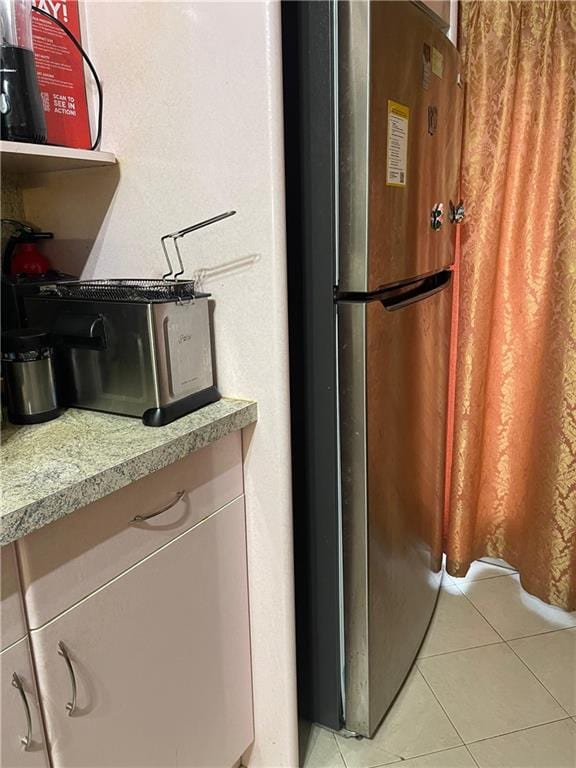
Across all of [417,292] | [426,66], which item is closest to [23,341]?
[417,292]

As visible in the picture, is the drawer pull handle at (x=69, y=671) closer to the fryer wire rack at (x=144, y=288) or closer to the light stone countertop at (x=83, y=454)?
the light stone countertop at (x=83, y=454)

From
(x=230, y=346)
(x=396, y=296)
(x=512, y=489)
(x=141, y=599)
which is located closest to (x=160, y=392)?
(x=230, y=346)

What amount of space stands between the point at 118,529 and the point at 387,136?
839 millimetres

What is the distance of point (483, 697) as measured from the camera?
1539 mm

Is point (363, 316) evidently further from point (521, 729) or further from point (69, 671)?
point (521, 729)

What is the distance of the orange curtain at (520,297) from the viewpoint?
5.23 feet

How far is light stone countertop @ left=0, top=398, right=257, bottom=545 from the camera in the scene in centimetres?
76

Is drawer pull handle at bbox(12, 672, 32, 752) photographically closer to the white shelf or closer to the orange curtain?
the white shelf

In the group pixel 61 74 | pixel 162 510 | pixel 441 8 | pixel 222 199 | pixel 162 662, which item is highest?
pixel 441 8

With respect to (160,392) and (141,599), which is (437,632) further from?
(160,392)

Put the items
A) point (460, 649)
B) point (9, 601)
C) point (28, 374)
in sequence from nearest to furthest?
point (9, 601) → point (28, 374) → point (460, 649)

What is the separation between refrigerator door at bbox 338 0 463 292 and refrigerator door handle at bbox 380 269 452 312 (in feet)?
0.13

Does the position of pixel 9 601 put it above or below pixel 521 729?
above

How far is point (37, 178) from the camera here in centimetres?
130
